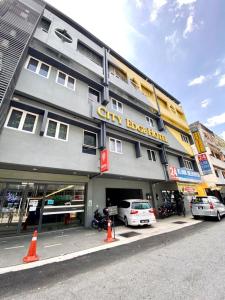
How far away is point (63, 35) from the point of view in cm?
1224

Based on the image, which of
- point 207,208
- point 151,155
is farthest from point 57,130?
point 207,208

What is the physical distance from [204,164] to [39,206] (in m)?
20.7

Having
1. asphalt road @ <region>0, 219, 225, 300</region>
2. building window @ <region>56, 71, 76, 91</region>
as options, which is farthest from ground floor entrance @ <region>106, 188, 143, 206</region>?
building window @ <region>56, 71, 76, 91</region>

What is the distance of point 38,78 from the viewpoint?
31.2 ft

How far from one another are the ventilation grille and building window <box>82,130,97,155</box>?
517 cm

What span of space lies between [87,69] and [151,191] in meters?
13.2

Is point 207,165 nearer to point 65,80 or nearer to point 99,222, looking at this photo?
point 99,222

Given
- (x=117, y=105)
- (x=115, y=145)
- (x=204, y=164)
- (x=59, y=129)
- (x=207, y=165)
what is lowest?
(x=59, y=129)

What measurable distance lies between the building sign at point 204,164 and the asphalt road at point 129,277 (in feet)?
55.4

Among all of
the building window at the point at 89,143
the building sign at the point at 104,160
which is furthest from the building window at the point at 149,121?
the building sign at the point at 104,160

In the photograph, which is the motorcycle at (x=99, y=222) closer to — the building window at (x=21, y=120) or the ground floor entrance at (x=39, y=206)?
the ground floor entrance at (x=39, y=206)

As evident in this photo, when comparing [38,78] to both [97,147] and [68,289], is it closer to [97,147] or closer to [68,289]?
[97,147]

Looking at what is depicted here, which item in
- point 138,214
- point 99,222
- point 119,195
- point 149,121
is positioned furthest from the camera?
point 119,195

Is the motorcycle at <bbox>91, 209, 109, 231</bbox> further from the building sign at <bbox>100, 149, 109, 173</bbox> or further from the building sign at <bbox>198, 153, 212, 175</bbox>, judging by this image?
the building sign at <bbox>198, 153, 212, 175</bbox>
